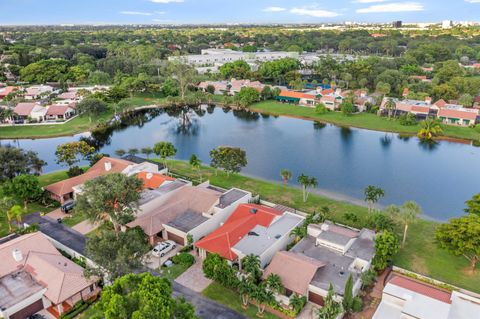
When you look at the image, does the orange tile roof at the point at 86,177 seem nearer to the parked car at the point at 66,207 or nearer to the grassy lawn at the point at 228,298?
the parked car at the point at 66,207

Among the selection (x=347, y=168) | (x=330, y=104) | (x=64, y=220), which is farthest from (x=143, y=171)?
(x=330, y=104)

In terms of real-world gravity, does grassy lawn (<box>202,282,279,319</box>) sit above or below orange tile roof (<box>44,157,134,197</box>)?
below

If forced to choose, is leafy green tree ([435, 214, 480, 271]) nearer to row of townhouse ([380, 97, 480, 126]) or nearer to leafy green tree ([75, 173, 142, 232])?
leafy green tree ([75, 173, 142, 232])

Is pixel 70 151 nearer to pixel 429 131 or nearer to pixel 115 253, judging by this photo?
pixel 115 253

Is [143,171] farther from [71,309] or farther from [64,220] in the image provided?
[71,309]

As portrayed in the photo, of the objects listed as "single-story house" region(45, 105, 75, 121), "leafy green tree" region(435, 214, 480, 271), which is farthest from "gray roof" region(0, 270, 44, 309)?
"single-story house" region(45, 105, 75, 121)
